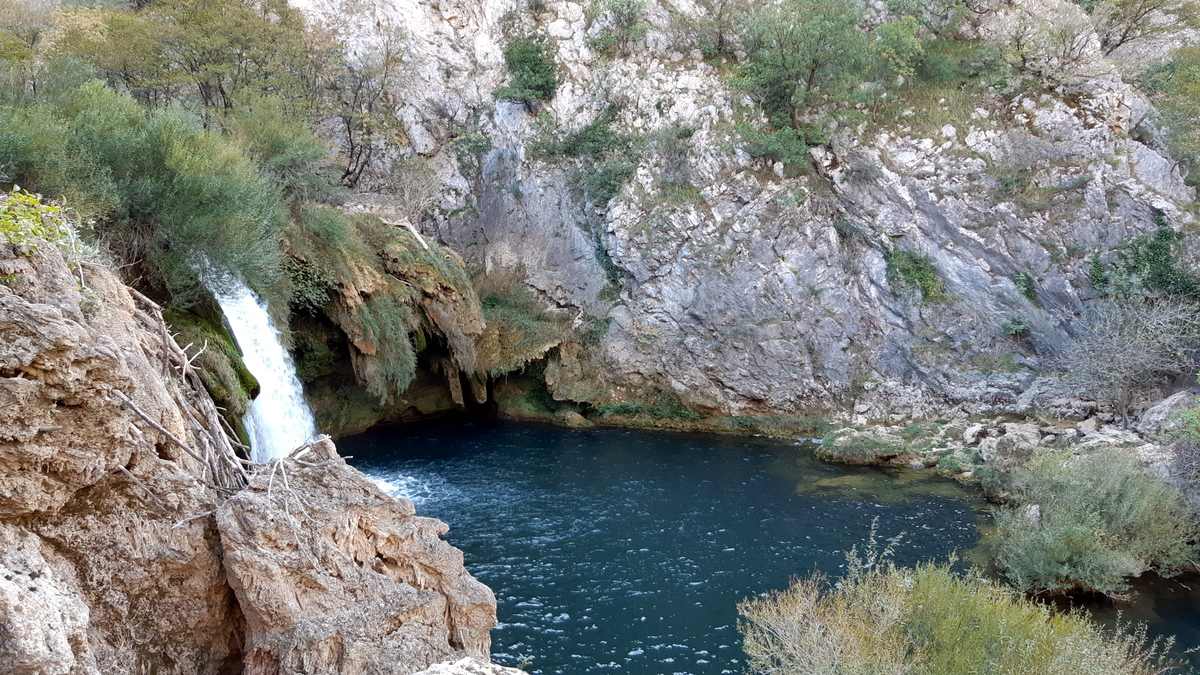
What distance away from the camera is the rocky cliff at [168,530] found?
240 inches

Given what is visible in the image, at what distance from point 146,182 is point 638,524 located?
14.3 m

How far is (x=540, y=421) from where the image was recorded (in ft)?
104

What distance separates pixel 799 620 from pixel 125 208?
638 inches

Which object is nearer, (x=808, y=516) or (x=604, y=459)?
(x=808, y=516)

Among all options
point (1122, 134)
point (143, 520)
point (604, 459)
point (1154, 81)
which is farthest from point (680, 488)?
point (1154, 81)

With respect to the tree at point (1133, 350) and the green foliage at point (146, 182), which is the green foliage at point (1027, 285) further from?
the green foliage at point (146, 182)

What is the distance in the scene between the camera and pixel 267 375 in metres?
19.3

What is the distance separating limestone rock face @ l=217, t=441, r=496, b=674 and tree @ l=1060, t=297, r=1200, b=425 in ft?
79.0

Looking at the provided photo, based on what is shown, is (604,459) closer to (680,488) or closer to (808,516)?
(680,488)

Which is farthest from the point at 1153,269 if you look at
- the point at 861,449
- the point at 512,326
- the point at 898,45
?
the point at 512,326

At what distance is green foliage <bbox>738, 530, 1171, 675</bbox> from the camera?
32.3 feet

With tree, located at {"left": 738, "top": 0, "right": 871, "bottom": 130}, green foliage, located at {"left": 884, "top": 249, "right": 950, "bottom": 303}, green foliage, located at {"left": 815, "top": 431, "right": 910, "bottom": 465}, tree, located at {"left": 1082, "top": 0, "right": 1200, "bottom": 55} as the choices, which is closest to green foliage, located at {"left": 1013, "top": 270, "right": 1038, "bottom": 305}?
green foliage, located at {"left": 884, "top": 249, "right": 950, "bottom": 303}

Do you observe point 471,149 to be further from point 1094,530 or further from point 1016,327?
point 1094,530

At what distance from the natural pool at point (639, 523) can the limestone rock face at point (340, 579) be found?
5.61m
